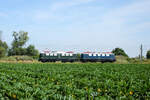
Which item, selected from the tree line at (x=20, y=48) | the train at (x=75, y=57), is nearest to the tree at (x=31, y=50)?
the tree line at (x=20, y=48)

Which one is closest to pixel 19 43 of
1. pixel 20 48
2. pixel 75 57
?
pixel 20 48

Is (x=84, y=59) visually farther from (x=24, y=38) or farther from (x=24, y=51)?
(x=24, y=38)

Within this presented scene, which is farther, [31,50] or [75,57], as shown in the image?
[31,50]

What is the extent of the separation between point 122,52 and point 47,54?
65632 mm

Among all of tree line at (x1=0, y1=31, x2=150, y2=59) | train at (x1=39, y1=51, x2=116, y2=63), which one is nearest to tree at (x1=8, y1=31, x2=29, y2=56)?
tree line at (x1=0, y1=31, x2=150, y2=59)

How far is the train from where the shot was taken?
4338cm

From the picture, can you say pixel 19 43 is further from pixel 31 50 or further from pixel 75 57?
pixel 75 57

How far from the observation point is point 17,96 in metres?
4.95

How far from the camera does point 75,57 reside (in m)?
45.1

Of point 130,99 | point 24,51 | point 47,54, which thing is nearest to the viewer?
point 130,99

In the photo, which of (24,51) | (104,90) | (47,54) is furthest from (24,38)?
(104,90)

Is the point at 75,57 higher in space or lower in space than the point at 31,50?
lower

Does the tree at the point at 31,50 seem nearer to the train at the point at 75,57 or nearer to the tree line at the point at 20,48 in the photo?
the tree line at the point at 20,48

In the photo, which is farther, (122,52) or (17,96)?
(122,52)
